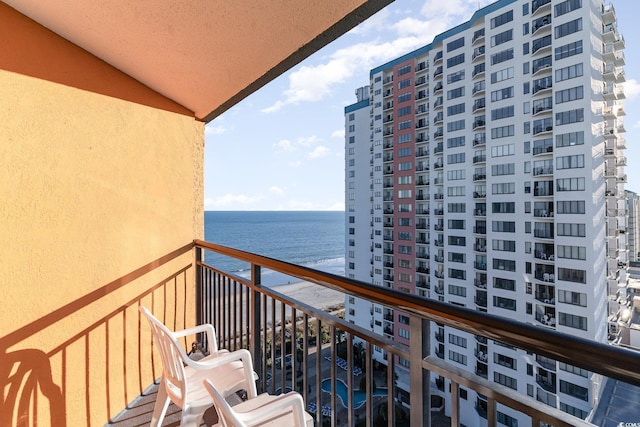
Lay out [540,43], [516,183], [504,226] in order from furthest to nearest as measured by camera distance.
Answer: [504,226]
[516,183]
[540,43]

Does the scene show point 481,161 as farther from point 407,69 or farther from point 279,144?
point 279,144

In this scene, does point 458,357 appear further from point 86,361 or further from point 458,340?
point 86,361

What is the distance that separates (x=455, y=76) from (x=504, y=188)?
759 cm

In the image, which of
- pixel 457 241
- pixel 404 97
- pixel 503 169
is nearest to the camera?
pixel 503 169

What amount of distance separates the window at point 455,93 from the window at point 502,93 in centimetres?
179

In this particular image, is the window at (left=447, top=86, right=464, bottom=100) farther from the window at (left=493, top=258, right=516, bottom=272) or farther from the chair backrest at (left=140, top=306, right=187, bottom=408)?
the chair backrest at (left=140, top=306, right=187, bottom=408)

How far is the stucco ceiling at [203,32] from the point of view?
130 centimetres

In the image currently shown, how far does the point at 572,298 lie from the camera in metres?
14.7

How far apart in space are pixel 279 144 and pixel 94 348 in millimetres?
39843

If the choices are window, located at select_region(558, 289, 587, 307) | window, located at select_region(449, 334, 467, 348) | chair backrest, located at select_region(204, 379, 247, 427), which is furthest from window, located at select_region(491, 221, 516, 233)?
chair backrest, located at select_region(204, 379, 247, 427)

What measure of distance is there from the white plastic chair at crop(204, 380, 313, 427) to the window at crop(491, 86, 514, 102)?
21134 mm

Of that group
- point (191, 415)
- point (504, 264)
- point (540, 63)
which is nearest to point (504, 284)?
point (504, 264)

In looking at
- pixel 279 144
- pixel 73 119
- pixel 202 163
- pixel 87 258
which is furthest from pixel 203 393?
pixel 279 144

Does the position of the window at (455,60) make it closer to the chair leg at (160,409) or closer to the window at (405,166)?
the window at (405,166)
